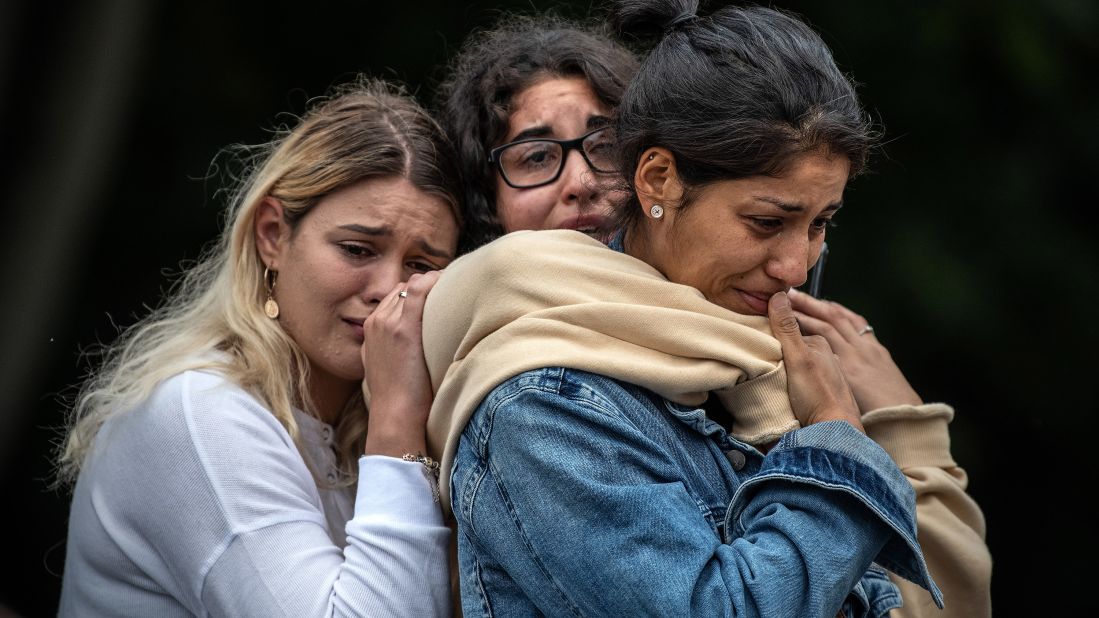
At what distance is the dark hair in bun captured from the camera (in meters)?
1.80

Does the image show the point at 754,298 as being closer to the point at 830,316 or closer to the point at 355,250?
the point at 830,316

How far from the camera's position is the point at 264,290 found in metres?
2.51

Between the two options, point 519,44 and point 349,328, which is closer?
point 349,328

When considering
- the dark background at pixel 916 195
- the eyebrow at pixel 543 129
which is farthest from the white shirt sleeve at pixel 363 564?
the dark background at pixel 916 195

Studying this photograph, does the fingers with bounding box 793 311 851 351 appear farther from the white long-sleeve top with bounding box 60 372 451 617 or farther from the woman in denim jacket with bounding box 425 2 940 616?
the white long-sleeve top with bounding box 60 372 451 617

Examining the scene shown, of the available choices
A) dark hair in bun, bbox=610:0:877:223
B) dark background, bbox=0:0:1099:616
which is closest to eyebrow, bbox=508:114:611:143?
dark hair in bun, bbox=610:0:877:223

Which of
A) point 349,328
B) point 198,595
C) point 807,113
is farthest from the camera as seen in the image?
point 349,328

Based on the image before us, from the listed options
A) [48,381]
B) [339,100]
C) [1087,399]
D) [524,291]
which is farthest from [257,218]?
[1087,399]

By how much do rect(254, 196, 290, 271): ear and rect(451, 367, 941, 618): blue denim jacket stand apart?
876mm

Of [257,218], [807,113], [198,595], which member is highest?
[807,113]

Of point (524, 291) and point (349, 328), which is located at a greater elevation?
point (524, 291)

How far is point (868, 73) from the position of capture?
4266 millimetres

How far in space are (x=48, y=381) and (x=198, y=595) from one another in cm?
248

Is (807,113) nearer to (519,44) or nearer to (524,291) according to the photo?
(524,291)
